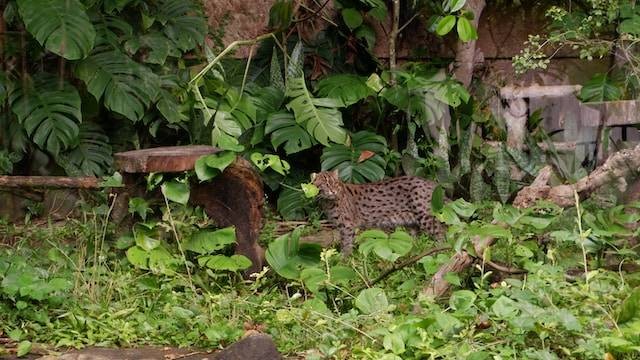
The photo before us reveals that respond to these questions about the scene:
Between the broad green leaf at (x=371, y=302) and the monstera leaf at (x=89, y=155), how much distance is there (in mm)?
3660

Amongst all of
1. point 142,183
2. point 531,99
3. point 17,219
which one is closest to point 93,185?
point 142,183

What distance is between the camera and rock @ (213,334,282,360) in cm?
453

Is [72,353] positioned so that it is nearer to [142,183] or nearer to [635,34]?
[142,183]

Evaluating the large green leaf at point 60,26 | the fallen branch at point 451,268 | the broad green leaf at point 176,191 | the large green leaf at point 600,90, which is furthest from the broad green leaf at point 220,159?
the large green leaf at point 600,90

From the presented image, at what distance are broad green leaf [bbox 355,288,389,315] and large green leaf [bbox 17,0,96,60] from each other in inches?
136

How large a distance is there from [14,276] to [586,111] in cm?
566

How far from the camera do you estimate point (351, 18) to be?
866cm

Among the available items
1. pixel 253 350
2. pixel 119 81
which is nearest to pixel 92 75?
pixel 119 81

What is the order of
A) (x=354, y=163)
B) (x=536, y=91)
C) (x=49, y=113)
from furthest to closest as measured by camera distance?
(x=536, y=91)
(x=354, y=163)
(x=49, y=113)

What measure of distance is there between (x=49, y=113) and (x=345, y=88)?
2.43 m

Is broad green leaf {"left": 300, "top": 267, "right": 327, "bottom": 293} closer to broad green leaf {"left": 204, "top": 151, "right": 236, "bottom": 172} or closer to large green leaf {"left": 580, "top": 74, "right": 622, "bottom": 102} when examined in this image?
broad green leaf {"left": 204, "top": 151, "right": 236, "bottom": 172}

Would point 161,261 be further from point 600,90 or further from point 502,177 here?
point 600,90

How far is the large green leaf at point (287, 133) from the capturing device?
8.10m

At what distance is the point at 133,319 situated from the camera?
5.42 metres
